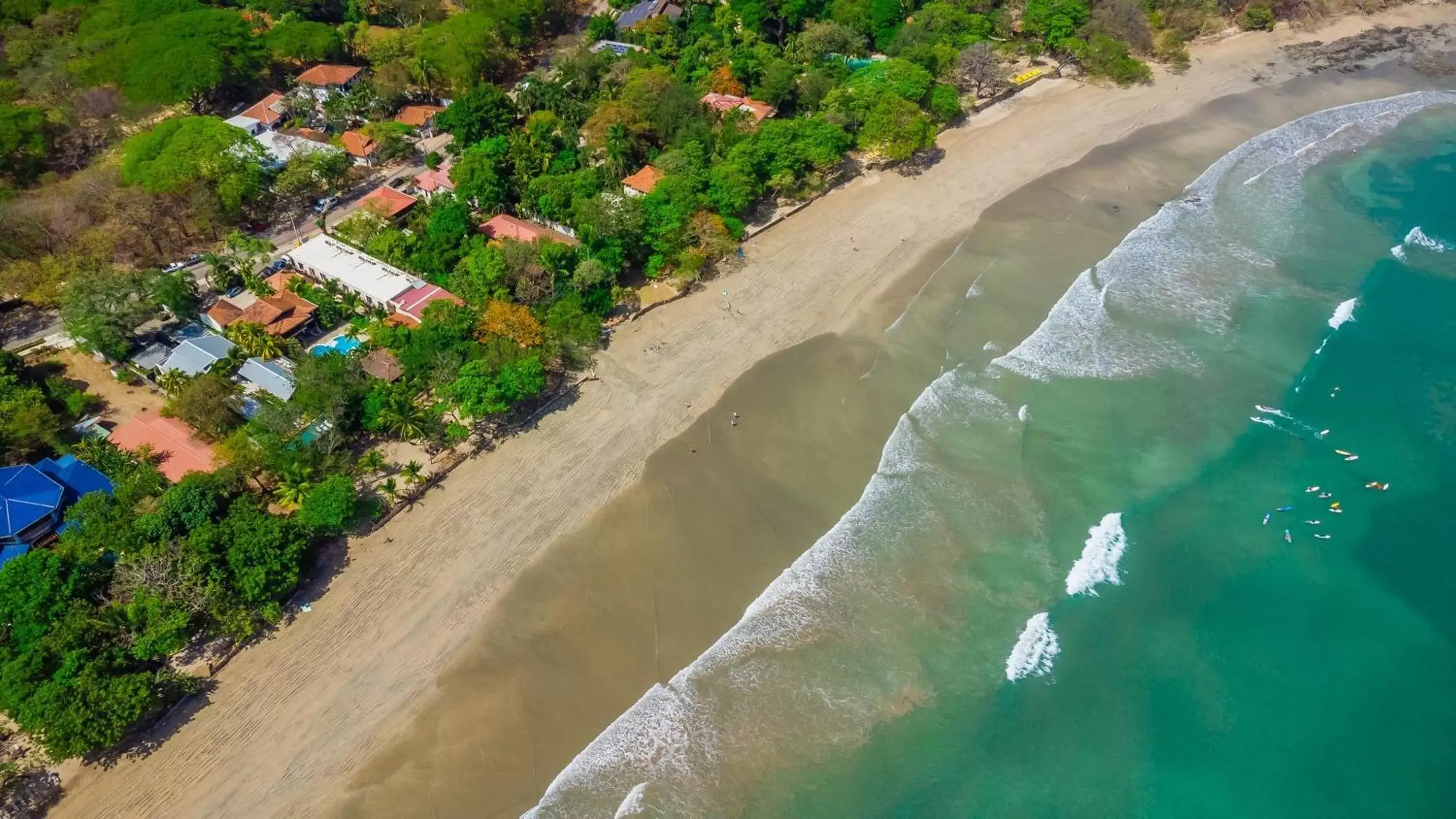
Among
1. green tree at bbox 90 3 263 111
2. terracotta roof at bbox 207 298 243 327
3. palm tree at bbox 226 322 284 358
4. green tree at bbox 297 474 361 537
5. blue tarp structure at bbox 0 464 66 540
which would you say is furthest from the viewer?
green tree at bbox 90 3 263 111

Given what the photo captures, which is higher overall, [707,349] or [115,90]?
[115,90]

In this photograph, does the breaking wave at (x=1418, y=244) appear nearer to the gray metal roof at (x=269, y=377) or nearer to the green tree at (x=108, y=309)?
the gray metal roof at (x=269, y=377)

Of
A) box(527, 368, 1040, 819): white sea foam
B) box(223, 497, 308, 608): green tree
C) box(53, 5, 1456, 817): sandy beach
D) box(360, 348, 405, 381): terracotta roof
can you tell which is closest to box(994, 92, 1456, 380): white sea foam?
box(53, 5, 1456, 817): sandy beach

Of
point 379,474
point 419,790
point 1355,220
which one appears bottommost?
point 419,790

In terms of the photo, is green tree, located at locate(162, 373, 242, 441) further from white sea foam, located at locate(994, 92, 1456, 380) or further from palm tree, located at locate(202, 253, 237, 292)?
white sea foam, located at locate(994, 92, 1456, 380)

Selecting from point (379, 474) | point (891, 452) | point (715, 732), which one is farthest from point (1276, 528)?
point (379, 474)

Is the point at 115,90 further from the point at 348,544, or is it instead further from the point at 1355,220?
the point at 1355,220

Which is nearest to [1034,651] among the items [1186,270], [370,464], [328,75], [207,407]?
[370,464]

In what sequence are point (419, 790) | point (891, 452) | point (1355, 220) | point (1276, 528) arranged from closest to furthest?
point (419, 790) → point (1276, 528) → point (891, 452) → point (1355, 220)
